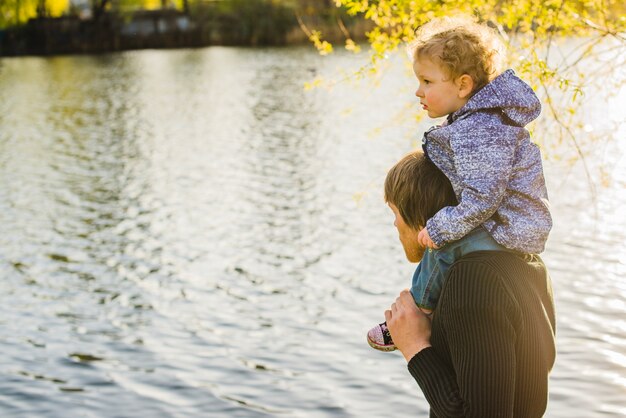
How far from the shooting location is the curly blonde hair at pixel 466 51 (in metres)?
2.22

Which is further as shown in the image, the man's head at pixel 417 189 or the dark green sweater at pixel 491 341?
the man's head at pixel 417 189

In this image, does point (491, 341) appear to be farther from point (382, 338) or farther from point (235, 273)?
point (235, 273)

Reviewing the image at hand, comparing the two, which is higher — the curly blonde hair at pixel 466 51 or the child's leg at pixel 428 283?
the curly blonde hair at pixel 466 51

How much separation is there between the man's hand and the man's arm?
0.13 m

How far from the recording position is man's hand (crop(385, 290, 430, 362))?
225 centimetres

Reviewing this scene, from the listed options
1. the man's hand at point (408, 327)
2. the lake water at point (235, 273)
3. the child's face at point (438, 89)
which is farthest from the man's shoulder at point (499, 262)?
the lake water at point (235, 273)

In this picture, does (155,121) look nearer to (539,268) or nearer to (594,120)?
(594,120)

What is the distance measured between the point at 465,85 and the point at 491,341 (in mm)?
612

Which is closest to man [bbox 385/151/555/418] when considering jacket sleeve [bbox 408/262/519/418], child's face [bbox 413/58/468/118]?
jacket sleeve [bbox 408/262/519/418]

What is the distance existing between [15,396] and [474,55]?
6628 mm

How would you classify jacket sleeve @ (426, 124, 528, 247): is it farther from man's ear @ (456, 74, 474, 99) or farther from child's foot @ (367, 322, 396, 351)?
child's foot @ (367, 322, 396, 351)

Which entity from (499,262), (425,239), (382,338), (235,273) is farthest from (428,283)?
(235,273)

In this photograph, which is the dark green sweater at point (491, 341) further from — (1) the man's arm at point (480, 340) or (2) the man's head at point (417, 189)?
(2) the man's head at point (417, 189)

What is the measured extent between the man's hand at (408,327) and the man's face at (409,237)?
132mm
